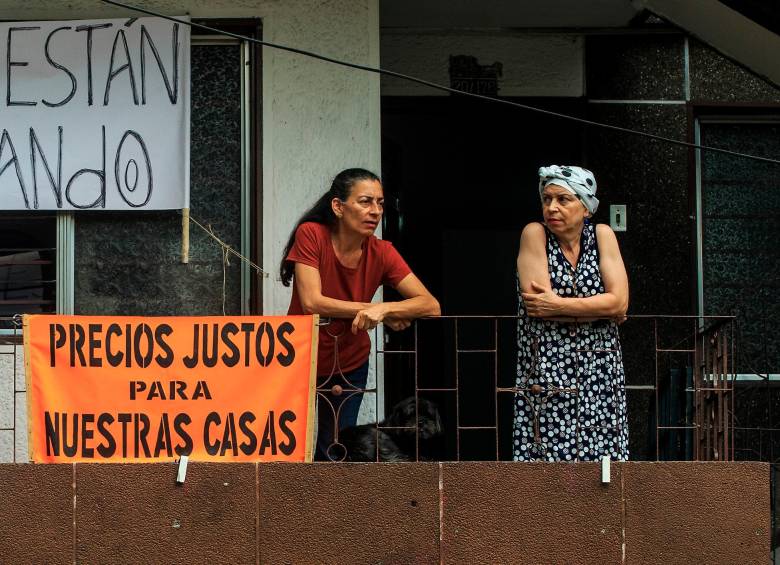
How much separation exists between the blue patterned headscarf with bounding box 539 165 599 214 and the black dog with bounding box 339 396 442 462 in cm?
139

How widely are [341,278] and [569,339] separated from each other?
4.20ft

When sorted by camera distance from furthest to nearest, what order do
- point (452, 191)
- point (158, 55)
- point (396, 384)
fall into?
point (452, 191)
point (396, 384)
point (158, 55)

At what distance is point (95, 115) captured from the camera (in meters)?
9.15

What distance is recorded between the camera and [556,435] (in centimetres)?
792

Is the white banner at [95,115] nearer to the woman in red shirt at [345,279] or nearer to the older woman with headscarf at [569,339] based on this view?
the woman in red shirt at [345,279]

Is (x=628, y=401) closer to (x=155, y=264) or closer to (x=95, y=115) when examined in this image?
(x=155, y=264)

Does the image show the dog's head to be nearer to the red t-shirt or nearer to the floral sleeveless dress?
the red t-shirt

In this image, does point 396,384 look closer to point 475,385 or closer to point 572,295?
point 475,385

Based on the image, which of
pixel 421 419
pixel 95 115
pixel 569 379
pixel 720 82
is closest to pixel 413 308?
pixel 421 419

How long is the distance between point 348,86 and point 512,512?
2994 mm

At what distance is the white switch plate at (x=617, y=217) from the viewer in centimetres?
1032

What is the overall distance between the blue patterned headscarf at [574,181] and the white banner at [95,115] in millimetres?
2446

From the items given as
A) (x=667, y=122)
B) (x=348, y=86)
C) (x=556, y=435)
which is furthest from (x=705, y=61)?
(x=556, y=435)

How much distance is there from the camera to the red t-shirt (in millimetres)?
7973
